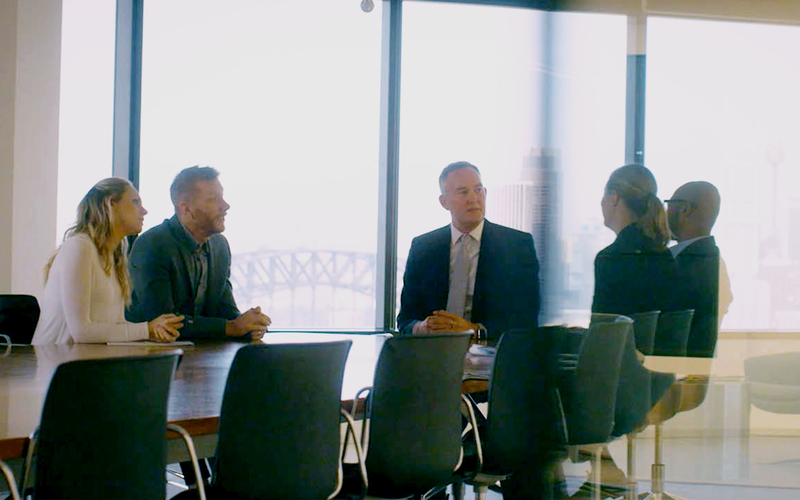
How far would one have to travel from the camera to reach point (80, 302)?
381 centimetres

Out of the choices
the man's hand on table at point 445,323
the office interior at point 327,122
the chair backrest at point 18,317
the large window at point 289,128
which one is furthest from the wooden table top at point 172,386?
the large window at point 289,128

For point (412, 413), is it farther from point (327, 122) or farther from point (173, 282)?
point (327, 122)

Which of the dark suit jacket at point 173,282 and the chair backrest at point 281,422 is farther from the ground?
the dark suit jacket at point 173,282

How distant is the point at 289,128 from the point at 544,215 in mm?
2761

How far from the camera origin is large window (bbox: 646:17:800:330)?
3.47 metres

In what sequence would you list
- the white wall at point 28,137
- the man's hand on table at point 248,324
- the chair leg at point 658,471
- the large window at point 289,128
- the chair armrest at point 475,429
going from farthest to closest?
the large window at point 289,128
the white wall at point 28,137
the man's hand on table at point 248,324
the chair leg at point 658,471
the chair armrest at point 475,429

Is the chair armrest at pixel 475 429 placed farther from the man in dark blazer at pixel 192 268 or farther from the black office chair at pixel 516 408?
the man in dark blazer at pixel 192 268

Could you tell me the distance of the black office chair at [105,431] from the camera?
2.00 metres

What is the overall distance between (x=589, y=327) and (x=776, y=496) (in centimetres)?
103

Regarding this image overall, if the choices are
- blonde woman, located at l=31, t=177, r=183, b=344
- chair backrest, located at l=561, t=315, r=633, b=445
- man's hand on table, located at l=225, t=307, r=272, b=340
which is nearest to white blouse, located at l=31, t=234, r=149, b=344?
blonde woman, located at l=31, t=177, r=183, b=344

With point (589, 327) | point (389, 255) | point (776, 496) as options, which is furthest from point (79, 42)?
point (776, 496)

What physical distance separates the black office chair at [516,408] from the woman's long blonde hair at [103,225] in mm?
1753

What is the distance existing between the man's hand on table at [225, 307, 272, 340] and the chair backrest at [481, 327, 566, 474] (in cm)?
127

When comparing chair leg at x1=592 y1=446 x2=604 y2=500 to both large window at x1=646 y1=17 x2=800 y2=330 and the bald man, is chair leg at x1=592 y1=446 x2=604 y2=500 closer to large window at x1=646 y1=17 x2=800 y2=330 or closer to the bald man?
the bald man
